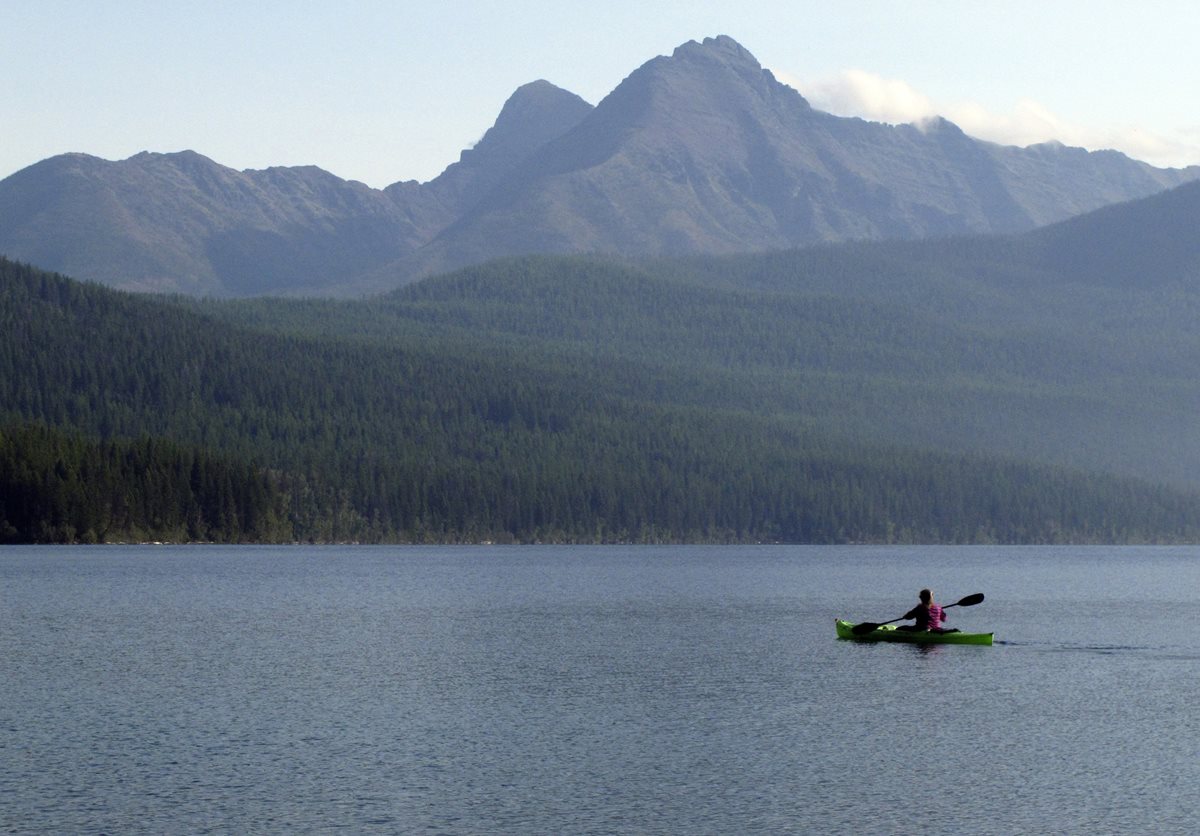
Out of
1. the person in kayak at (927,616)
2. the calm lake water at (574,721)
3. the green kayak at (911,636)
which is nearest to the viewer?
the calm lake water at (574,721)

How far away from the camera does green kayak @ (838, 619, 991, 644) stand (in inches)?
3762

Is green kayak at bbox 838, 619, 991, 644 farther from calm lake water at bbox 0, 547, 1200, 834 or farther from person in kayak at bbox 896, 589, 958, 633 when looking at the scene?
calm lake water at bbox 0, 547, 1200, 834

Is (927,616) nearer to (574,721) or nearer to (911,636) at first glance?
(911,636)

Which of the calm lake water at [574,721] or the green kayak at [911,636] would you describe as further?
the green kayak at [911,636]

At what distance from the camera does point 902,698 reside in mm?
75062

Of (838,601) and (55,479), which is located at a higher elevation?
(55,479)

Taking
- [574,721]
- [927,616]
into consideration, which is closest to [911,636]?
[927,616]

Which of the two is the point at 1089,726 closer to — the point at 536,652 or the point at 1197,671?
the point at 1197,671

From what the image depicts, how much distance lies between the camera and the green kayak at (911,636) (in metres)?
95.6

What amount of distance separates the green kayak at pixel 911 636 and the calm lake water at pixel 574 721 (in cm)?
68

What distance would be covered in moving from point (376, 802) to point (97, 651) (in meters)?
40.4

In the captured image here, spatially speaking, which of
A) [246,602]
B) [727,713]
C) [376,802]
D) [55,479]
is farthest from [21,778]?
[55,479]

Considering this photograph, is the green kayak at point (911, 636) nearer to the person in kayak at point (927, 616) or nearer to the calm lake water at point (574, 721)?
the person in kayak at point (927, 616)

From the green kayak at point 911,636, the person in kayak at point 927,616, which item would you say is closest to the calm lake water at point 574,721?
the green kayak at point 911,636
